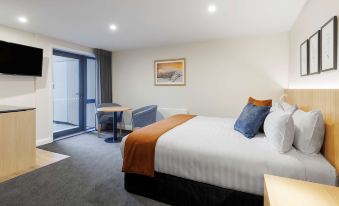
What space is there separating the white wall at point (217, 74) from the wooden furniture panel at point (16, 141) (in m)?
2.62

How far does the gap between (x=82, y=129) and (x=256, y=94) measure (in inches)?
173

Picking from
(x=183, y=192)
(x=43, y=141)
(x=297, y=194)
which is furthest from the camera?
(x=43, y=141)

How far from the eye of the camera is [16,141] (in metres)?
2.66

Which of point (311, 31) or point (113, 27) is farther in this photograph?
point (113, 27)

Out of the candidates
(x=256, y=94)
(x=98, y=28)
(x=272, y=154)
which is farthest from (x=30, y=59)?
(x=256, y=94)

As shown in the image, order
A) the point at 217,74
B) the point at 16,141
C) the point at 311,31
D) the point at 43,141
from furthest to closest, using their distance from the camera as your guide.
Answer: the point at 217,74 → the point at 43,141 → the point at 16,141 → the point at 311,31

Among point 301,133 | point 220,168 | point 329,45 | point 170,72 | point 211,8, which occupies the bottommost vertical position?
point 220,168

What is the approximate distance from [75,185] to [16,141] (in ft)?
3.77

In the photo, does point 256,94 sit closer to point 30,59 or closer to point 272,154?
point 272,154

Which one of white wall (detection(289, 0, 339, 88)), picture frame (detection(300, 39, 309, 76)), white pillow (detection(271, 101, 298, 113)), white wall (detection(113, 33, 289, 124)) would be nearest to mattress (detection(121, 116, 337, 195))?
white pillow (detection(271, 101, 298, 113))

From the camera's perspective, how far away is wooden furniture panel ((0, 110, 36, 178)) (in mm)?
2510

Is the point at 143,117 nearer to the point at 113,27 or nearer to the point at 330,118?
the point at 113,27

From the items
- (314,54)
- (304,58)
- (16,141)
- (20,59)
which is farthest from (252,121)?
(20,59)

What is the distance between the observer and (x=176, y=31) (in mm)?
3521
